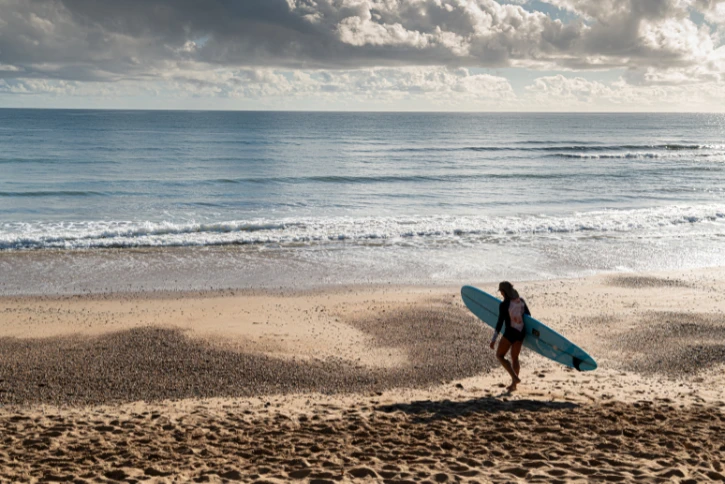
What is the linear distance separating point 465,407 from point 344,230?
14307 millimetres

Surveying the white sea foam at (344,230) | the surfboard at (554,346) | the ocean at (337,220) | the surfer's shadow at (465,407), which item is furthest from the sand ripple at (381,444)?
the white sea foam at (344,230)

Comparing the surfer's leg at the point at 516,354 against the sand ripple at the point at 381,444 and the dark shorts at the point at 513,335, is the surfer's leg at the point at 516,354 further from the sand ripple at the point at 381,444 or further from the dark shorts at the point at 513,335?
the sand ripple at the point at 381,444

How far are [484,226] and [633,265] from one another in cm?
647

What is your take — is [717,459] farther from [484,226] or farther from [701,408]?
[484,226]

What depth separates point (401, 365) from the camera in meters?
10.7

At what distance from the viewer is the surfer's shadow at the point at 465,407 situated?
8508 mm

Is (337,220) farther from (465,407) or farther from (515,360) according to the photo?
(465,407)

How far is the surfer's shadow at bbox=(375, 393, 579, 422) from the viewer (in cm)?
851

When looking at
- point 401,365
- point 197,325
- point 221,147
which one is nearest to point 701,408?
point 401,365

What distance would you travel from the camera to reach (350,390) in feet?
31.6

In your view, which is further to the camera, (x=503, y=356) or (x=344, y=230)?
(x=344, y=230)

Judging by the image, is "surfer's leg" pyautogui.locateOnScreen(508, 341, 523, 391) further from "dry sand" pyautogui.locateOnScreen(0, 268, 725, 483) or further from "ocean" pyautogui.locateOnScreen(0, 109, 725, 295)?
"ocean" pyautogui.locateOnScreen(0, 109, 725, 295)

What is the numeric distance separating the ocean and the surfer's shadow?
24.3ft

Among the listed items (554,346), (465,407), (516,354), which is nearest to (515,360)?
(516,354)
